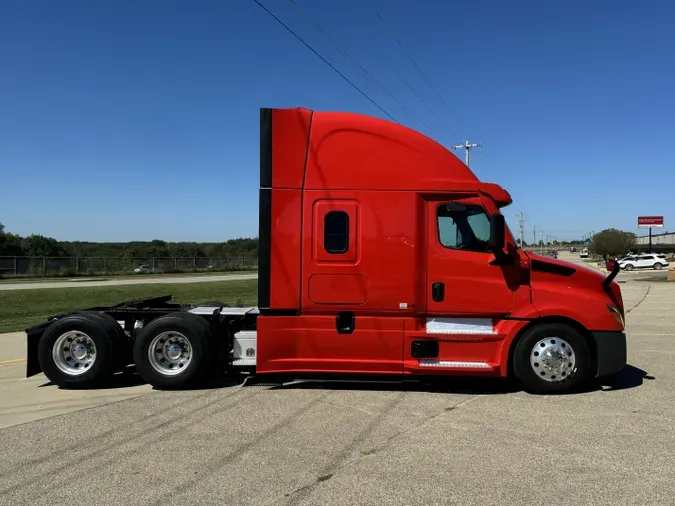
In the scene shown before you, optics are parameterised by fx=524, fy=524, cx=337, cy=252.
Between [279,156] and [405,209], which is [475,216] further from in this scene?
[279,156]

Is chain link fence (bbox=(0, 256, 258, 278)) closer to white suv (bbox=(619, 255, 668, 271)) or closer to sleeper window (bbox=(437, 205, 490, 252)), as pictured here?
white suv (bbox=(619, 255, 668, 271))

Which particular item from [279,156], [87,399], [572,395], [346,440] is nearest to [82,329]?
[87,399]

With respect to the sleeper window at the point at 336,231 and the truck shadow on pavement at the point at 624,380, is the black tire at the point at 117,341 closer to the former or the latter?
the sleeper window at the point at 336,231

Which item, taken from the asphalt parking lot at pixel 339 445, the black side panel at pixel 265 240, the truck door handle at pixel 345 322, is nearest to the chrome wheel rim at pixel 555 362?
the asphalt parking lot at pixel 339 445

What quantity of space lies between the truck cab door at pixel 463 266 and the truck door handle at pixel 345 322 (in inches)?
37.1

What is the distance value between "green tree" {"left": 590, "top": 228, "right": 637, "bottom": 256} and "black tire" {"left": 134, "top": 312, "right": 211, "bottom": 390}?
337 ft

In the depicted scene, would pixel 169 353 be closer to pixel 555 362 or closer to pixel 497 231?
pixel 497 231

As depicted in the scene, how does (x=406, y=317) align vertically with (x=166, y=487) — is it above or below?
above

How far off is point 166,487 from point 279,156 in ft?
13.1

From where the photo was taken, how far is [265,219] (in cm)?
645

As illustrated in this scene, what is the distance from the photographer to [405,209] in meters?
6.36

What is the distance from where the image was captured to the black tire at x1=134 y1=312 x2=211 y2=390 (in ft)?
21.4

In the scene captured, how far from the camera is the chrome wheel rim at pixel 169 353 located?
6652 mm

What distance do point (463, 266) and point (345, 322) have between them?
159cm
